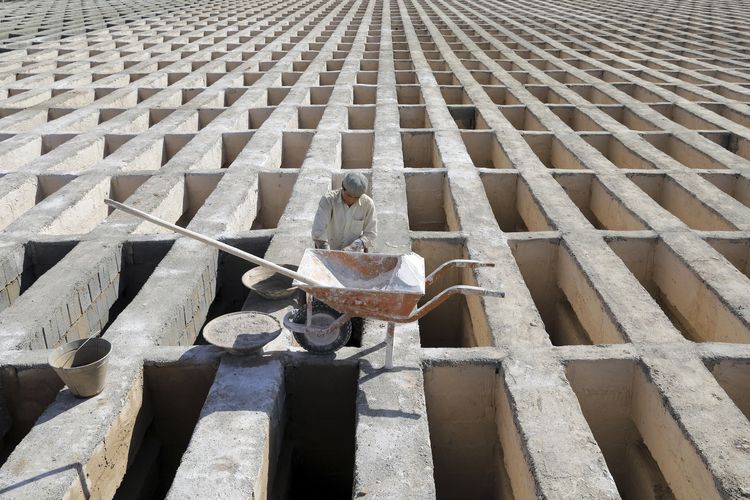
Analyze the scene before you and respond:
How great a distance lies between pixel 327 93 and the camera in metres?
13.5

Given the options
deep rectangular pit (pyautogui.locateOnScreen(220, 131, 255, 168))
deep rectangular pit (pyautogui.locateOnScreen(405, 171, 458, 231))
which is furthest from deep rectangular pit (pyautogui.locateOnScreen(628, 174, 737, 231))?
deep rectangular pit (pyautogui.locateOnScreen(220, 131, 255, 168))

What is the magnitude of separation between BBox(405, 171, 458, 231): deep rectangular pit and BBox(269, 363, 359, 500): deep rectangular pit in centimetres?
422

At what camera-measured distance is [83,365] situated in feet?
14.2

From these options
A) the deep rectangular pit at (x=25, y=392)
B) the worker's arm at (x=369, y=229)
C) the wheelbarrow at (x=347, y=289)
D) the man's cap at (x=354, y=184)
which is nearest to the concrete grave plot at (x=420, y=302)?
the deep rectangular pit at (x=25, y=392)

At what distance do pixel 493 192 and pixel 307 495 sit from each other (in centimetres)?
500

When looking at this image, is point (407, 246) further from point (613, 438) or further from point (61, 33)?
point (61, 33)

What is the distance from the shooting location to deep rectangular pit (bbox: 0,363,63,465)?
4656 millimetres

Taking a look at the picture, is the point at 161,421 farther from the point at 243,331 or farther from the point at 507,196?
the point at 507,196

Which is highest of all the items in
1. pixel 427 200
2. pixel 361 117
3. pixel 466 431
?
pixel 361 117

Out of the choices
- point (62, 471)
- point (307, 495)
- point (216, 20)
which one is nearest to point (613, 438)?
point (307, 495)

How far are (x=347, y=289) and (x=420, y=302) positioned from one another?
122 inches

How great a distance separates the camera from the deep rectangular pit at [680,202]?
737cm

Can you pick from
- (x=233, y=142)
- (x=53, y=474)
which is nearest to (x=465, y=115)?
(x=233, y=142)

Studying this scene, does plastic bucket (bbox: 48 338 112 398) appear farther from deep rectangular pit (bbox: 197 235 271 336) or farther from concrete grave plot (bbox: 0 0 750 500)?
deep rectangular pit (bbox: 197 235 271 336)
